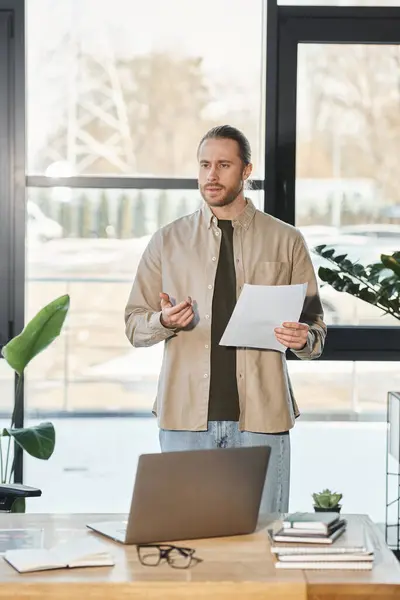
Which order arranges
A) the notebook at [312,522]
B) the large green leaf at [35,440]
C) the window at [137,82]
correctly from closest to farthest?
the notebook at [312,522], the large green leaf at [35,440], the window at [137,82]

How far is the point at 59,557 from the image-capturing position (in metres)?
2.18

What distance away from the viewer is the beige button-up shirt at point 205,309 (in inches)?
131

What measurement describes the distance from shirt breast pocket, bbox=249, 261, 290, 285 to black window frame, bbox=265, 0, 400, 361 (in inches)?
48.5

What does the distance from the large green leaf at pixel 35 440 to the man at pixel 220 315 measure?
79cm

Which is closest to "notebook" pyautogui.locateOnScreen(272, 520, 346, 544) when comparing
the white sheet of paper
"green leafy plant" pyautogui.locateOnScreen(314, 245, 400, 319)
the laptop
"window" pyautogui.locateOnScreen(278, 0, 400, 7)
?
the laptop

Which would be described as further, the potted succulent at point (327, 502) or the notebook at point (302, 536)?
the potted succulent at point (327, 502)

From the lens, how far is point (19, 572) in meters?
2.12

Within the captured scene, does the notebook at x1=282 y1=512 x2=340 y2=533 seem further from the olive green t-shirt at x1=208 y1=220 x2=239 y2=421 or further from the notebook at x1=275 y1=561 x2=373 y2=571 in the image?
the olive green t-shirt at x1=208 y1=220 x2=239 y2=421

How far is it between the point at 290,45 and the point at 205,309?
70.1 inches

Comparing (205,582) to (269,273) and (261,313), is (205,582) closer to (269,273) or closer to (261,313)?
(261,313)

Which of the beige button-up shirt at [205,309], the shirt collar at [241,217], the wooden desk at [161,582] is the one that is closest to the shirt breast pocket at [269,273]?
the beige button-up shirt at [205,309]

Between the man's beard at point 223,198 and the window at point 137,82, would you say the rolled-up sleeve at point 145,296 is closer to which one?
the man's beard at point 223,198

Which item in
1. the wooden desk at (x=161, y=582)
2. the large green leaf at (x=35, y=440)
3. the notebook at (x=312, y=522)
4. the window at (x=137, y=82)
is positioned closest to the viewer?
the wooden desk at (x=161, y=582)

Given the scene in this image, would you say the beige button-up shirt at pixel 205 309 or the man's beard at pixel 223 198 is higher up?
the man's beard at pixel 223 198
